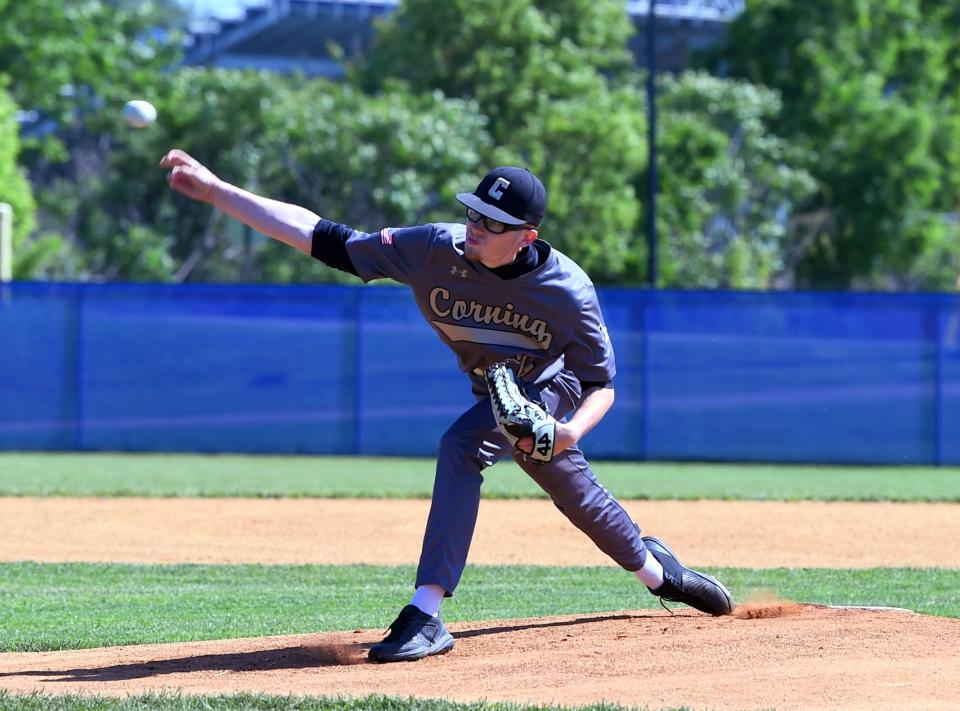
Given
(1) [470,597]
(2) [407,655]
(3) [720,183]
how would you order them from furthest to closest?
(3) [720,183] < (1) [470,597] < (2) [407,655]

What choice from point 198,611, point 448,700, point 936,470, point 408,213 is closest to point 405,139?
point 408,213

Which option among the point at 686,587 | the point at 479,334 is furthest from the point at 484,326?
the point at 686,587

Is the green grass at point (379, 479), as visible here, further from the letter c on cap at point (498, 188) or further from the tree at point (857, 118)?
the tree at point (857, 118)

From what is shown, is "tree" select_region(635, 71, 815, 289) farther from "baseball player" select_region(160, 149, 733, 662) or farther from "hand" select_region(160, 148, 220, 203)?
"hand" select_region(160, 148, 220, 203)

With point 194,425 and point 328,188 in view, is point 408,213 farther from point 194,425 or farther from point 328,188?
point 194,425

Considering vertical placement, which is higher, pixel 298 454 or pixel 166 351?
pixel 166 351

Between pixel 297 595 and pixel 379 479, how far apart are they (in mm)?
5938

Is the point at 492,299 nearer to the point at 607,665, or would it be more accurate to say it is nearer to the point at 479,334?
the point at 479,334

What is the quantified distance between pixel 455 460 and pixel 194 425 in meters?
10.8

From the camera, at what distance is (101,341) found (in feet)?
50.0

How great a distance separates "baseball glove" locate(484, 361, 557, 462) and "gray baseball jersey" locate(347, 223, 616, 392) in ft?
0.83

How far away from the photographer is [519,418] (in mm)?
4434

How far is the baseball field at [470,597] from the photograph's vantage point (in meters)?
4.23

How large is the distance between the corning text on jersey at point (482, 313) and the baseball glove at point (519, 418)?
0.79ft
